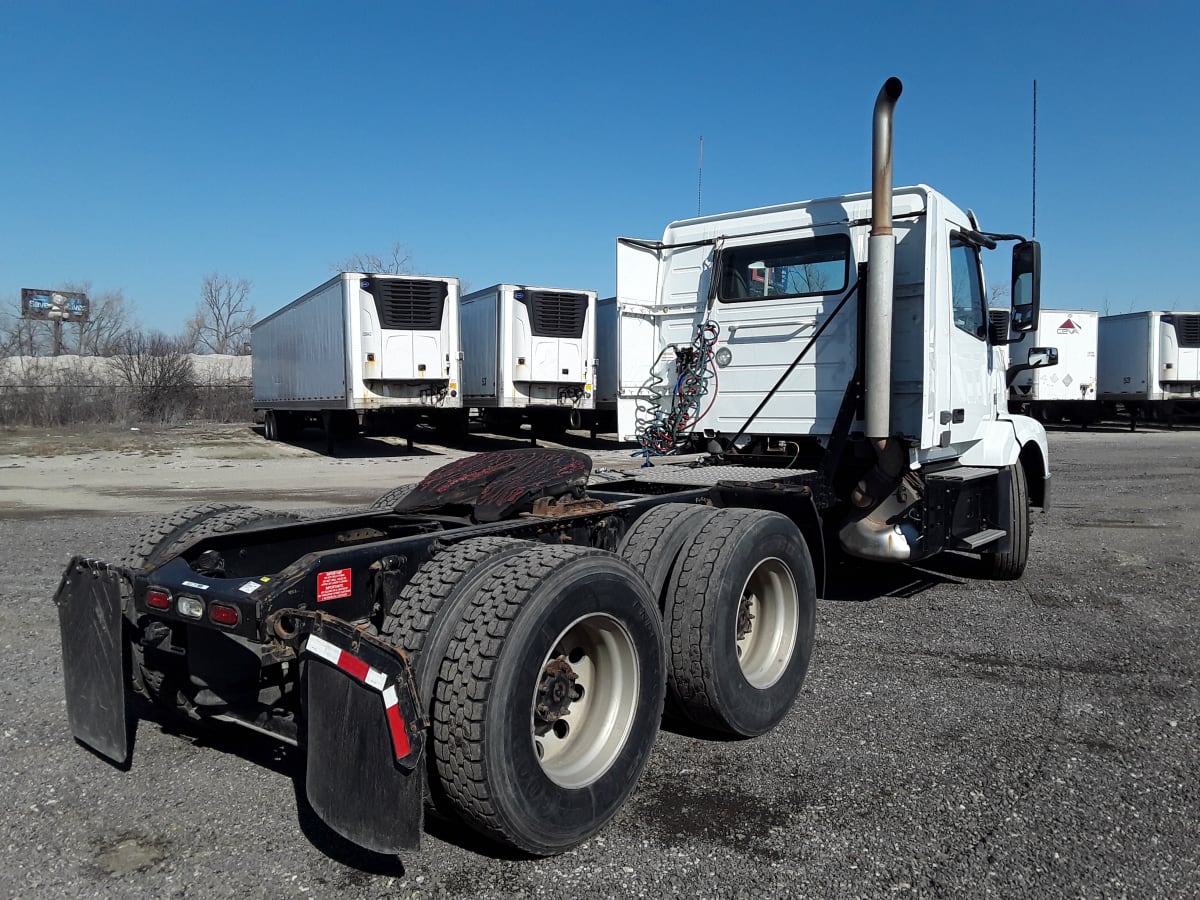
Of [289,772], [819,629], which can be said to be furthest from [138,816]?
[819,629]

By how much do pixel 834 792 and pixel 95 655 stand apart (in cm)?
283

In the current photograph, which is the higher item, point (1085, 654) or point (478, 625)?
point (478, 625)

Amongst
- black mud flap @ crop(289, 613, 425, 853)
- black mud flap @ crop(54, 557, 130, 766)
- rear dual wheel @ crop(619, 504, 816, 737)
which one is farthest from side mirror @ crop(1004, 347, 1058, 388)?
black mud flap @ crop(54, 557, 130, 766)

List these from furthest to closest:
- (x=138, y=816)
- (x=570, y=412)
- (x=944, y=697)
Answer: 1. (x=570, y=412)
2. (x=944, y=697)
3. (x=138, y=816)

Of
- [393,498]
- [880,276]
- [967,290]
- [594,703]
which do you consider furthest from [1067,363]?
[594,703]

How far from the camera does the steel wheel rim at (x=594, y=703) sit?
3.30m

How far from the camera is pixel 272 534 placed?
4.11 meters

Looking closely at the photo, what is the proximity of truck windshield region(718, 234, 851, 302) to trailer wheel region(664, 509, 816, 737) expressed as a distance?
7.85ft

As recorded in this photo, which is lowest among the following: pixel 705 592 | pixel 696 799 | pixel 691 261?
pixel 696 799

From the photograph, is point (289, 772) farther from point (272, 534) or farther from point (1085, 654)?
point (1085, 654)

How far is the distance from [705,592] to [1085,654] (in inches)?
116

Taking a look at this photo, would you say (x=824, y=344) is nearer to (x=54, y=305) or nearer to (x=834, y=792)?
(x=834, y=792)

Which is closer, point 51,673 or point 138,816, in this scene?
point 138,816

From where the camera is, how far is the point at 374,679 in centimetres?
266
